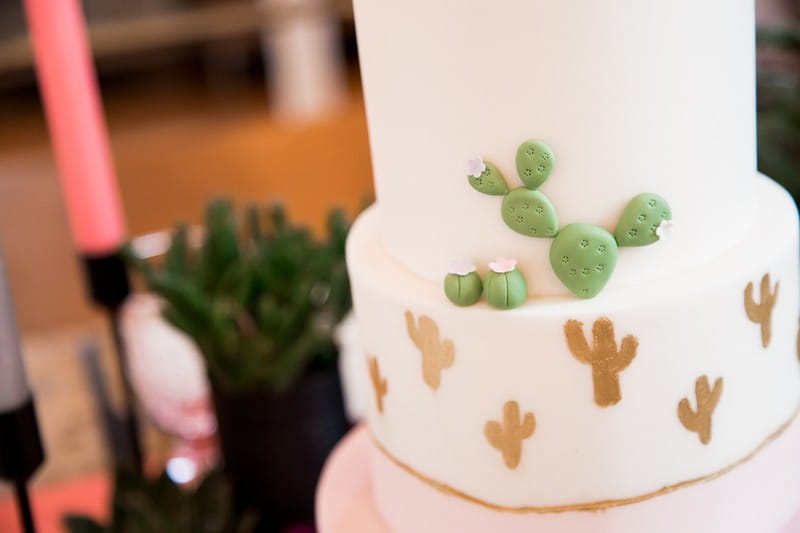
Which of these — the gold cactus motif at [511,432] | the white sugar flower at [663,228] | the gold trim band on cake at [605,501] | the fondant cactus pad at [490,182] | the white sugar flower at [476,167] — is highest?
the white sugar flower at [476,167]

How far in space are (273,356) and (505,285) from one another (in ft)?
0.95

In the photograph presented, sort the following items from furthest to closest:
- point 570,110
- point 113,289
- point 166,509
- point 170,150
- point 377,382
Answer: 1. point 170,150
2. point 113,289
3. point 166,509
4. point 377,382
5. point 570,110

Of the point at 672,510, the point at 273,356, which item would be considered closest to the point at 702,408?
the point at 672,510

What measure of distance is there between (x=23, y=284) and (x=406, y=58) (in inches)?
61.7

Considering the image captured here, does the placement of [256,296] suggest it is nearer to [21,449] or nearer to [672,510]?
[21,449]

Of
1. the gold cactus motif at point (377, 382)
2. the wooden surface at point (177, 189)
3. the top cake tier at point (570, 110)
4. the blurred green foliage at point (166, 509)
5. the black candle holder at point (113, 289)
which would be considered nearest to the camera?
the top cake tier at point (570, 110)

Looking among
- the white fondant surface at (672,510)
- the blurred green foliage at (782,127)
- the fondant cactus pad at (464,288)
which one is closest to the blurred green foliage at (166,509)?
the white fondant surface at (672,510)

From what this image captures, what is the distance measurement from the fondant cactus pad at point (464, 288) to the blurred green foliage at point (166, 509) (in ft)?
0.87

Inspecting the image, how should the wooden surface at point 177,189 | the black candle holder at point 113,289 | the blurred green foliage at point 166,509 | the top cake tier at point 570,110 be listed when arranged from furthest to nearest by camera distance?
the wooden surface at point 177,189
the black candle holder at point 113,289
the blurred green foliage at point 166,509
the top cake tier at point 570,110

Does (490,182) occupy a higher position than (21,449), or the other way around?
(490,182)

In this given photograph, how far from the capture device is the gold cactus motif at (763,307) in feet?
1.55

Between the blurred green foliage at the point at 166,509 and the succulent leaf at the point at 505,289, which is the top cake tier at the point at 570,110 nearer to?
the succulent leaf at the point at 505,289

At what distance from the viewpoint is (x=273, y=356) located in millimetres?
703

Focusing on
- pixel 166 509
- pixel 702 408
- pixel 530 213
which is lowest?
pixel 166 509
